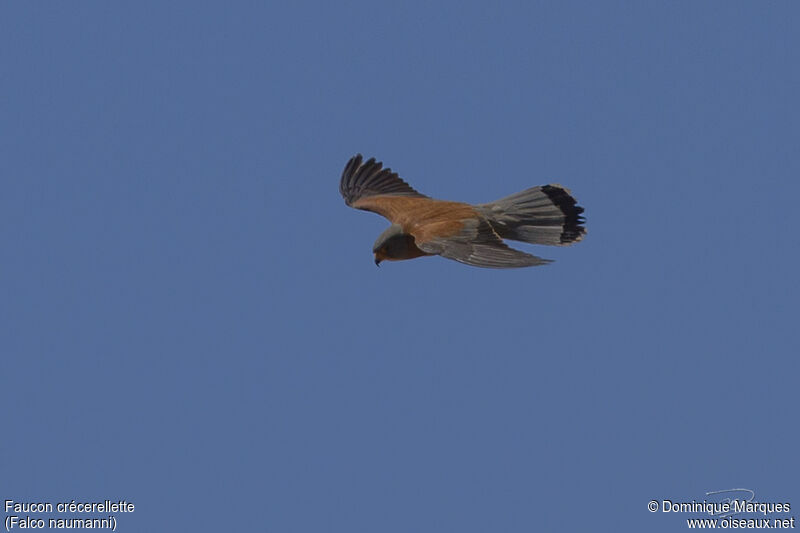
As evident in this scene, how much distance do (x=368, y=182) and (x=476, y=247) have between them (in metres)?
3.66

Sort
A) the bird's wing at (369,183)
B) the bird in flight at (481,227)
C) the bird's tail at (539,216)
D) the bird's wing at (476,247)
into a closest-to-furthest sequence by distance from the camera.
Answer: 1. the bird's wing at (476,247)
2. the bird in flight at (481,227)
3. the bird's tail at (539,216)
4. the bird's wing at (369,183)

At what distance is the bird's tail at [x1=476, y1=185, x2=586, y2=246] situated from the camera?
11.4 m

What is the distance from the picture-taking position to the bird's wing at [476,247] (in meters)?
9.98

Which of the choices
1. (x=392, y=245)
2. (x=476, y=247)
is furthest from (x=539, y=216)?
(x=392, y=245)

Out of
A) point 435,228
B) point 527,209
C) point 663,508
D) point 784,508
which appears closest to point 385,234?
point 435,228

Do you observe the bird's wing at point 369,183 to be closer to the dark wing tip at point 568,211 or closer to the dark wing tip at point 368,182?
the dark wing tip at point 368,182

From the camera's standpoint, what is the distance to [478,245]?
34.8 ft

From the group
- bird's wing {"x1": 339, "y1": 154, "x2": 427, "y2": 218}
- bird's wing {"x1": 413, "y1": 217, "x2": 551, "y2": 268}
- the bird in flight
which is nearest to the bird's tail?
the bird in flight

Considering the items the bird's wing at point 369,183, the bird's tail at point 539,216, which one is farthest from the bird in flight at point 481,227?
the bird's wing at point 369,183

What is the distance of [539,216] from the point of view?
11539 millimetres

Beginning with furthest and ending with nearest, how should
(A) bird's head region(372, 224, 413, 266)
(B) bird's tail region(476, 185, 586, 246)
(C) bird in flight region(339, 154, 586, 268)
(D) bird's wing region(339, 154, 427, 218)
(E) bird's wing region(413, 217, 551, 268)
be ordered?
1. (D) bird's wing region(339, 154, 427, 218)
2. (A) bird's head region(372, 224, 413, 266)
3. (B) bird's tail region(476, 185, 586, 246)
4. (C) bird in flight region(339, 154, 586, 268)
5. (E) bird's wing region(413, 217, 551, 268)

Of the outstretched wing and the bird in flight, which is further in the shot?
the outstretched wing

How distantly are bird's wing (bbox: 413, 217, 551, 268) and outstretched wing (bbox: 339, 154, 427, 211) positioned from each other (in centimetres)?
248

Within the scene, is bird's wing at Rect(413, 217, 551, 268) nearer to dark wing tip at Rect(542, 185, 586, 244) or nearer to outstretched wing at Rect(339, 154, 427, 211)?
dark wing tip at Rect(542, 185, 586, 244)
